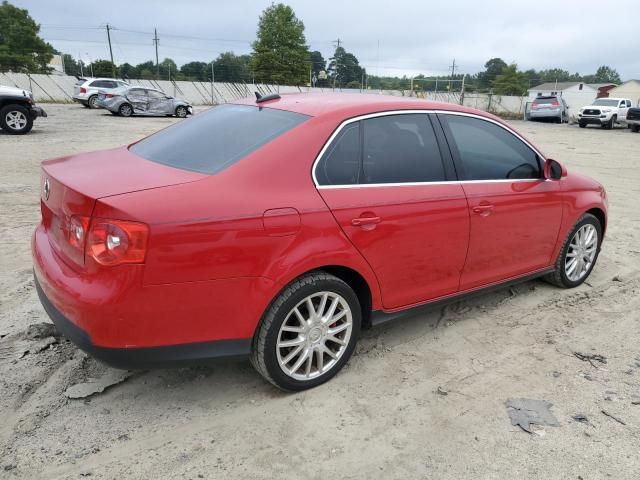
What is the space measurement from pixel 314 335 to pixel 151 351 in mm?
903

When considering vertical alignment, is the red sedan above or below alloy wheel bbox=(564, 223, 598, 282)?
above

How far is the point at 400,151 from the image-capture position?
10.7ft

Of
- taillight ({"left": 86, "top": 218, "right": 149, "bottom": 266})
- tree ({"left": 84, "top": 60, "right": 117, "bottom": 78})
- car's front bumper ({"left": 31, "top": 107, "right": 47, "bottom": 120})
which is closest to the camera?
taillight ({"left": 86, "top": 218, "right": 149, "bottom": 266})

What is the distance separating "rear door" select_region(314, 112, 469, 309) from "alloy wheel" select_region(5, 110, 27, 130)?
14.0m

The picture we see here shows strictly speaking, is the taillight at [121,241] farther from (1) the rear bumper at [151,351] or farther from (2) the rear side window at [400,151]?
(2) the rear side window at [400,151]

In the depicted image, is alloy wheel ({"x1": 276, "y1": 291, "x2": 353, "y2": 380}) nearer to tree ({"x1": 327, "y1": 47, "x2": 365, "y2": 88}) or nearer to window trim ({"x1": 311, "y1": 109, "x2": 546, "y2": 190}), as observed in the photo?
window trim ({"x1": 311, "y1": 109, "x2": 546, "y2": 190})

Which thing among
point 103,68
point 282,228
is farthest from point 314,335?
point 103,68

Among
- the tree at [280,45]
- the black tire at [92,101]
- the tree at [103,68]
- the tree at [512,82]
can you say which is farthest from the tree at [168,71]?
the tree at [512,82]

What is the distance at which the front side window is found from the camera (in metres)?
3.57

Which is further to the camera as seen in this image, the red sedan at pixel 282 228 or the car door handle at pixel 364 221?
the car door handle at pixel 364 221

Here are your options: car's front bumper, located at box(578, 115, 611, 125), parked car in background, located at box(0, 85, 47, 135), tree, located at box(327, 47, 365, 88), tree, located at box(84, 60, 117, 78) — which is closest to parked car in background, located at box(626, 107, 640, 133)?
car's front bumper, located at box(578, 115, 611, 125)

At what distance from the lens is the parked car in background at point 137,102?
2238 centimetres

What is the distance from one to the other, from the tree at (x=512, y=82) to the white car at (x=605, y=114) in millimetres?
34880

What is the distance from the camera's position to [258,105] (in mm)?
3414
